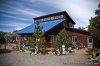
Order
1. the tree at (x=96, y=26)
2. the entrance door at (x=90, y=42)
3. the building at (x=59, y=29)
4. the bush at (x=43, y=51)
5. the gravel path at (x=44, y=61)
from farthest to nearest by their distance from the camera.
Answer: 1. the entrance door at (x=90, y=42)
2. the building at (x=59, y=29)
3. the bush at (x=43, y=51)
4. the tree at (x=96, y=26)
5. the gravel path at (x=44, y=61)

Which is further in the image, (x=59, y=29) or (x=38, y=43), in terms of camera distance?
(x=59, y=29)

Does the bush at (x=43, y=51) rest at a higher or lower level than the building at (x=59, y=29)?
lower

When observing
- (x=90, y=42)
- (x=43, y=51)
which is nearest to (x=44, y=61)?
(x=43, y=51)

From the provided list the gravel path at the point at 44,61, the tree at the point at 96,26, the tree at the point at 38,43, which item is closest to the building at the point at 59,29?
the tree at the point at 38,43

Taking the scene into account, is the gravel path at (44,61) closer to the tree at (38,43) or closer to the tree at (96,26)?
the tree at (96,26)

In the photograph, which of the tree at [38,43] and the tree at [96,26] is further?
the tree at [38,43]

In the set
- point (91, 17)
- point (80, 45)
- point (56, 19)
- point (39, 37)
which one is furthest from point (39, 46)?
point (56, 19)

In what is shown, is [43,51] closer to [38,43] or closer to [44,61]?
[38,43]

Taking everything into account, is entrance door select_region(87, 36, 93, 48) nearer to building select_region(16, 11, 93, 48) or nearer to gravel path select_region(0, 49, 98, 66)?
building select_region(16, 11, 93, 48)

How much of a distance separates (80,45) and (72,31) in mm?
3035

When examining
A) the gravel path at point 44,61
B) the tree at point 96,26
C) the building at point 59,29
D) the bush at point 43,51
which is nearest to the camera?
the gravel path at point 44,61

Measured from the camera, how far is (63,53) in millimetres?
18484

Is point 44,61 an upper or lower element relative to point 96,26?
lower

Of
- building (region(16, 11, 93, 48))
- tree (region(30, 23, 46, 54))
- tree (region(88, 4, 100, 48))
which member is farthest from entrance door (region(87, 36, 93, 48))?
tree (region(88, 4, 100, 48))
